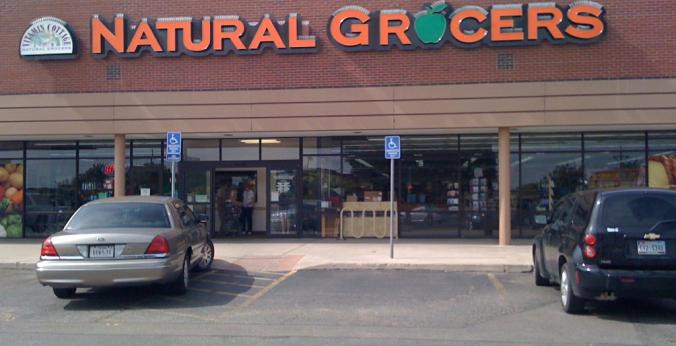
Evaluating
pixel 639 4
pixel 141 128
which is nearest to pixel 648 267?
pixel 639 4

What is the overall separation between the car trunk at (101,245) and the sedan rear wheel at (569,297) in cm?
578

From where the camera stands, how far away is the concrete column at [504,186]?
53.4 ft

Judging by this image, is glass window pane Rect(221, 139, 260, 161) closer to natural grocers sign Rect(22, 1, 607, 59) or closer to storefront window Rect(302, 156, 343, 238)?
storefront window Rect(302, 156, 343, 238)

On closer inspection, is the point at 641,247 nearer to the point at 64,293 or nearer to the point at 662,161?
the point at 64,293

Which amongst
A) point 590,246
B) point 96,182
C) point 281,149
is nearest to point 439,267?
point 590,246

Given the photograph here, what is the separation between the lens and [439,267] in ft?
43.2

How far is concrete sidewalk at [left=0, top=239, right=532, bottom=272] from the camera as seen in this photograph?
13250 mm

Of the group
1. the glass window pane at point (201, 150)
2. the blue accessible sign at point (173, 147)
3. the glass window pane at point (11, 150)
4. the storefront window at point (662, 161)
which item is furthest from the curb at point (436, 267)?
the glass window pane at point (11, 150)

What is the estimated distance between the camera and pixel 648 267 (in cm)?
832

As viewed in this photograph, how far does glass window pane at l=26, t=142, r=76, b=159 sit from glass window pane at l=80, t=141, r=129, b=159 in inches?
17.0

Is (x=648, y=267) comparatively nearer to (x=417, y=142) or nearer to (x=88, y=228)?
(x=88, y=228)

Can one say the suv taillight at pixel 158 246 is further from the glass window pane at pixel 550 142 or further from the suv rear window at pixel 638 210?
the glass window pane at pixel 550 142

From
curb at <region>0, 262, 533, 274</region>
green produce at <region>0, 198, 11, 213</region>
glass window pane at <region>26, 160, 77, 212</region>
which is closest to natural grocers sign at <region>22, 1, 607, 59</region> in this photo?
glass window pane at <region>26, 160, 77, 212</region>

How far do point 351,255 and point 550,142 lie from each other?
6.80m
